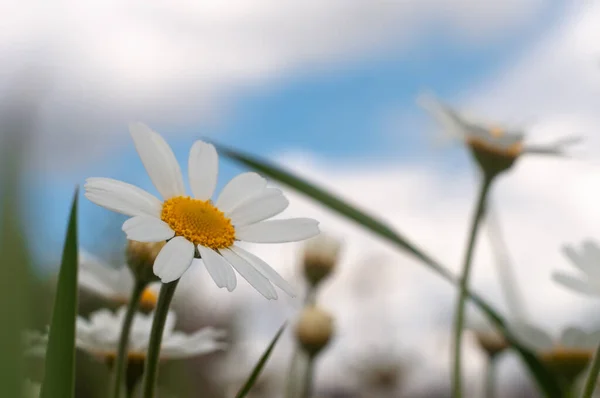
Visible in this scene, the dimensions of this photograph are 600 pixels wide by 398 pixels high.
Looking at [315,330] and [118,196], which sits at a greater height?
[118,196]

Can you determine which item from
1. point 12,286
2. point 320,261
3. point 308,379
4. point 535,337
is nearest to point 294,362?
point 308,379

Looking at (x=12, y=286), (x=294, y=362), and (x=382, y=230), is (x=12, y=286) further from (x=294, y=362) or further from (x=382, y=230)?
(x=294, y=362)

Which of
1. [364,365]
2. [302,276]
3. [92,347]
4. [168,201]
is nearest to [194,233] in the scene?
[168,201]

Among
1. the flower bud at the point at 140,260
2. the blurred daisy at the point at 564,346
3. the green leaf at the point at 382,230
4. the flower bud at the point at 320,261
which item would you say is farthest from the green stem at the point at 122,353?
the flower bud at the point at 320,261

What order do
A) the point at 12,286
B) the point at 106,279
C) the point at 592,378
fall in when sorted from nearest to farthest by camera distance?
the point at 12,286 → the point at 592,378 → the point at 106,279

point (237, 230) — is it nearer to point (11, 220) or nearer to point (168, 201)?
point (168, 201)

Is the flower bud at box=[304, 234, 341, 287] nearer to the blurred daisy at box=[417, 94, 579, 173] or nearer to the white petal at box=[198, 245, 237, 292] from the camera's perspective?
the blurred daisy at box=[417, 94, 579, 173]

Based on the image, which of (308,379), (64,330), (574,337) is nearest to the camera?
(64,330)
